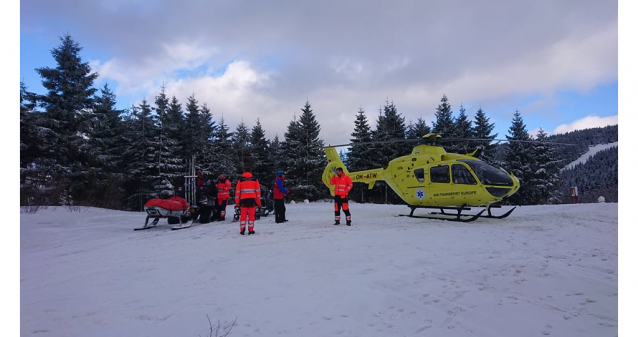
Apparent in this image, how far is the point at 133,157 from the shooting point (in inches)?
1089

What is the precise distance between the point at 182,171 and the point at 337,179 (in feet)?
75.7

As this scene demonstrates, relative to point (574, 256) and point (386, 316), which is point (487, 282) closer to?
point (386, 316)

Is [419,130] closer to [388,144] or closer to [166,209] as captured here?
[388,144]

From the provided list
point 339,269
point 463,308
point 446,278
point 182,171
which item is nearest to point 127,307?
point 339,269

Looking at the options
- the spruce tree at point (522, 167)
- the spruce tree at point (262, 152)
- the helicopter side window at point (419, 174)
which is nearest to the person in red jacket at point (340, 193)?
the helicopter side window at point (419, 174)

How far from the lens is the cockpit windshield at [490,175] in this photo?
368 inches

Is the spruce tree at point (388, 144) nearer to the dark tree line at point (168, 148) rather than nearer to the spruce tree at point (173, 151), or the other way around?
the dark tree line at point (168, 148)

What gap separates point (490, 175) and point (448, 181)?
125cm

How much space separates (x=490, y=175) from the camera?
9.44 meters

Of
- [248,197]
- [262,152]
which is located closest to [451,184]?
[248,197]

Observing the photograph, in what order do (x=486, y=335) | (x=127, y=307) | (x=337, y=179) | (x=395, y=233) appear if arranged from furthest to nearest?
(x=337, y=179), (x=395, y=233), (x=127, y=307), (x=486, y=335)

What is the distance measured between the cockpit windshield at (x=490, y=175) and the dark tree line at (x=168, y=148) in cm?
768

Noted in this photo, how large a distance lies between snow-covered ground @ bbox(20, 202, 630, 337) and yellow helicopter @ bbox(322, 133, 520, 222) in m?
2.63

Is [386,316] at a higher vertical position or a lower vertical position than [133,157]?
→ lower
